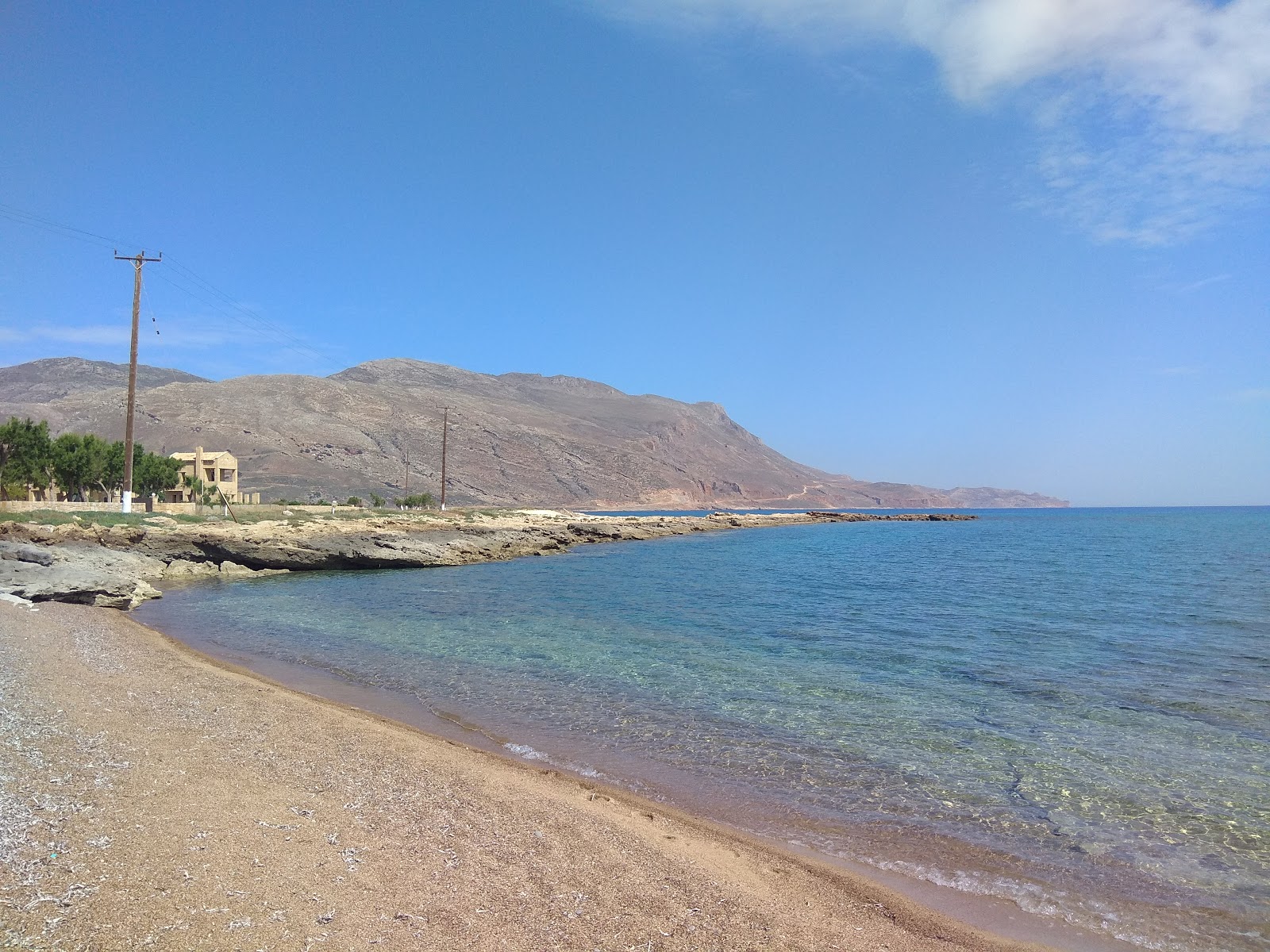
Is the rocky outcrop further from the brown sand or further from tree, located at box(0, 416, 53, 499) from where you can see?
tree, located at box(0, 416, 53, 499)

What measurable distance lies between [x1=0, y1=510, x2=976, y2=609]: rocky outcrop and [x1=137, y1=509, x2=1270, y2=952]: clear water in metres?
2.40

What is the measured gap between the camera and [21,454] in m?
43.0

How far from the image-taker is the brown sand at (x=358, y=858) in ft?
14.1

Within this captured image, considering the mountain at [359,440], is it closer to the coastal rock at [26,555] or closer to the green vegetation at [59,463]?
the green vegetation at [59,463]

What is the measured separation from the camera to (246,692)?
1078 centimetres

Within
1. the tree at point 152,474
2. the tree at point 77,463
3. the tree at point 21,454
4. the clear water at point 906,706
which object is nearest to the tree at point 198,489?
the tree at point 152,474

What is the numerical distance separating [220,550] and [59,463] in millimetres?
21339

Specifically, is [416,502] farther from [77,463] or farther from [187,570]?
[187,570]

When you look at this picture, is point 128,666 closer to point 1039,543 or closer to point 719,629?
point 719,629

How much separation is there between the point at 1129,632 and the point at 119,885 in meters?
21.7

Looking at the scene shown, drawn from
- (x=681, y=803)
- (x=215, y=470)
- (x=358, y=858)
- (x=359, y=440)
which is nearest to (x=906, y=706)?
(x=681, y=803)

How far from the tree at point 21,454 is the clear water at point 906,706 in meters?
25.5

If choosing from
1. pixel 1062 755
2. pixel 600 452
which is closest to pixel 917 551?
pixel 1062 755

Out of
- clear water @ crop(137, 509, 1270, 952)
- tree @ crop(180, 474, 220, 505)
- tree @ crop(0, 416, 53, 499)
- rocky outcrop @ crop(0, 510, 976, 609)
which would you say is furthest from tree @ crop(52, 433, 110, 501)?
clear water @ crop(137, 509, 1270, 952)
